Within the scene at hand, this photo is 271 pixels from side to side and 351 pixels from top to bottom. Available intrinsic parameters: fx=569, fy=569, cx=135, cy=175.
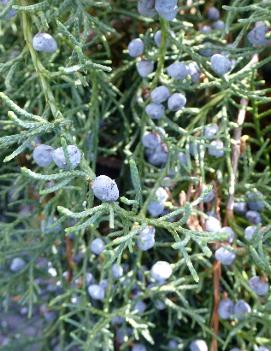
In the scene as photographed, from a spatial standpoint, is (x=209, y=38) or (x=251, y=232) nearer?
(x=251, y=232)

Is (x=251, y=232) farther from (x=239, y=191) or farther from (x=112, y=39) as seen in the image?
(x=112, y=39)

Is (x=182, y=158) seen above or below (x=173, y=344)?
above

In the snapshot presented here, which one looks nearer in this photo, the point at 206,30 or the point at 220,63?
the point at 220,63

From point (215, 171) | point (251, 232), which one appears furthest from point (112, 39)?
point (251, 232)

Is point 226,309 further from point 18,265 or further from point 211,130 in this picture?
point 18,265

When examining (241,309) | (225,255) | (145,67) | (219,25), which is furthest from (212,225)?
(219,25)

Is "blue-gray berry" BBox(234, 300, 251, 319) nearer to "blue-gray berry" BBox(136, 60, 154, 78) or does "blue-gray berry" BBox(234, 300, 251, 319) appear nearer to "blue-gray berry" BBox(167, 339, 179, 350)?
"blue-gray berry" BBox(167, 339, 179, 350)

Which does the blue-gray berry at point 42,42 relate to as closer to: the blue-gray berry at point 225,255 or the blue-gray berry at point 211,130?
the blue-gray berry at point 211,130

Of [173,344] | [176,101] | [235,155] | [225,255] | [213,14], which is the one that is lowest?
[173,344]
